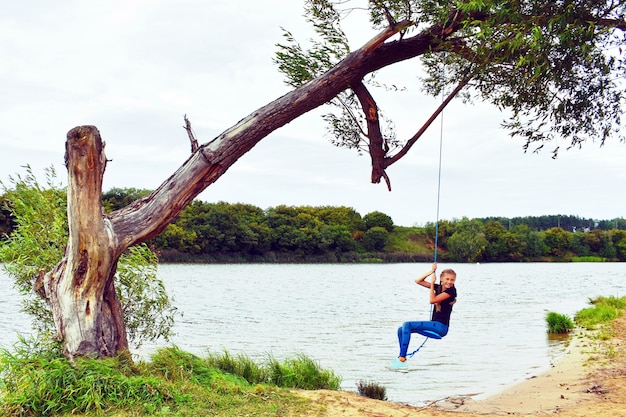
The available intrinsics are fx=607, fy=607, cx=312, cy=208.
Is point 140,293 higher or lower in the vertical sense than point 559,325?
higher

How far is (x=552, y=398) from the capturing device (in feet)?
38.5

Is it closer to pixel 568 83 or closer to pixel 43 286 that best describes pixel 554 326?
pixel 568 83

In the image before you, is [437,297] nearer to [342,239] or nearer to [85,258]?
[85,258]

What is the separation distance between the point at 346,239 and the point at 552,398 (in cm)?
8047

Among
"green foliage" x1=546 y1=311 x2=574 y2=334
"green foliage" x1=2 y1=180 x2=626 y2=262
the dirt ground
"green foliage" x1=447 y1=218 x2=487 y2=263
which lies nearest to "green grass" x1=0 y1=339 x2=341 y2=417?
the dirt ground

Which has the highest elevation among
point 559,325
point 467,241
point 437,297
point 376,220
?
point 376,220

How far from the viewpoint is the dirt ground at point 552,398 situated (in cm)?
880

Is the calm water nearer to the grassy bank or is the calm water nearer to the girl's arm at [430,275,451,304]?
the girl's arm at [430,275,451,304]

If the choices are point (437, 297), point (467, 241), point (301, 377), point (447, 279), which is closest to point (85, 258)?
point (301, 377)

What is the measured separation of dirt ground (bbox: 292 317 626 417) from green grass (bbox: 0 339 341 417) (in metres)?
0.76

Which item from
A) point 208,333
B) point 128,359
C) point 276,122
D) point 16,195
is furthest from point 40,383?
point 208,333

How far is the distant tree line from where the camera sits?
76.4 m

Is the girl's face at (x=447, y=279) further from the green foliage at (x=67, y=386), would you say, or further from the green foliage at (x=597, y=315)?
the green foliage at (x=597, y=315)

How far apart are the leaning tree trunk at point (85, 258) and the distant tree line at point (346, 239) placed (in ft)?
183
